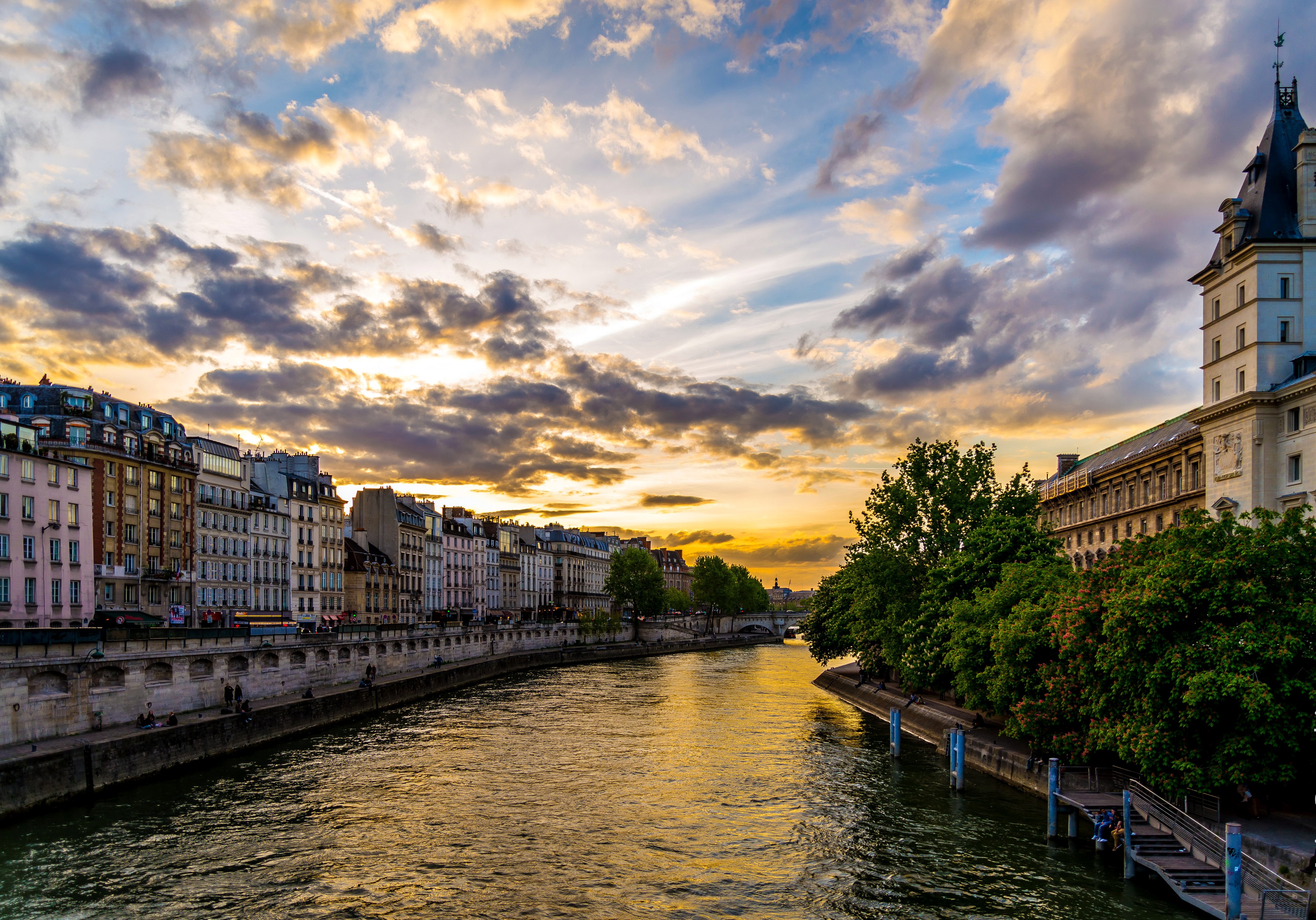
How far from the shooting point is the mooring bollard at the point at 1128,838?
26688 millimetres

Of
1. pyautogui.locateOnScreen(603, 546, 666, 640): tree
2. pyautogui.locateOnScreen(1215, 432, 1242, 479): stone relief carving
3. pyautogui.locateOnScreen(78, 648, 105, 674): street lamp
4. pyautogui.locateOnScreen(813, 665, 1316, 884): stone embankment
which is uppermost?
pyautogui.locateOnScreen(1215, 432, 1242, 479): stone relief carving

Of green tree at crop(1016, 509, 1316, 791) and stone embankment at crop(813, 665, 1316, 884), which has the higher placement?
green tree at crop(1016, 509, 1316, 791)

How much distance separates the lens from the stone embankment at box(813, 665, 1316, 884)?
23281mm

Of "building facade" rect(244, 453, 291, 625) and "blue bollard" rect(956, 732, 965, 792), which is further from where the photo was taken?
"building facade" rect(244, 453, 291, 625)

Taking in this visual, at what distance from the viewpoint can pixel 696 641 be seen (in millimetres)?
171375

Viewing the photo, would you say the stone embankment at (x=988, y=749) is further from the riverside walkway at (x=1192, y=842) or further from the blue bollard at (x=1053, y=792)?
the blue bollard at (x=1053, y=792)

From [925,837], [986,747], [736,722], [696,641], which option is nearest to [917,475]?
[736,722]

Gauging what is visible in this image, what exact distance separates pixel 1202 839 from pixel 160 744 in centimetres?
3876

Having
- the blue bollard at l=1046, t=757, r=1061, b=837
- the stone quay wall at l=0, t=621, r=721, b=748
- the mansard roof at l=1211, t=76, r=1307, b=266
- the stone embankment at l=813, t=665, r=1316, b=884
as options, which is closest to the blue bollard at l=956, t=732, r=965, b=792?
the stone embankment at l=813, t=665, r=1316, b=884

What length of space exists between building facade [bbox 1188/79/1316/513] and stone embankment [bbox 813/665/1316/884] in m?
16.4

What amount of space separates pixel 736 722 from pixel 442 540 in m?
97.5

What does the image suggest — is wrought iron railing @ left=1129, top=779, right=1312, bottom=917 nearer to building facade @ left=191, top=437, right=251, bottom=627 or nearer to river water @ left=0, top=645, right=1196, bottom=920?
river water @ left=0, top=645, right=1196, bottom=920

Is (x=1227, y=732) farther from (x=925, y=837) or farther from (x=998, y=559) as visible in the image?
(x=998, y=559)

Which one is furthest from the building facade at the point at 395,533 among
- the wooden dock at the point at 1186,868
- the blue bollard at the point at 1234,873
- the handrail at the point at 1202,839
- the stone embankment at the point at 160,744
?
the blue bollard at the point at 1234,873
